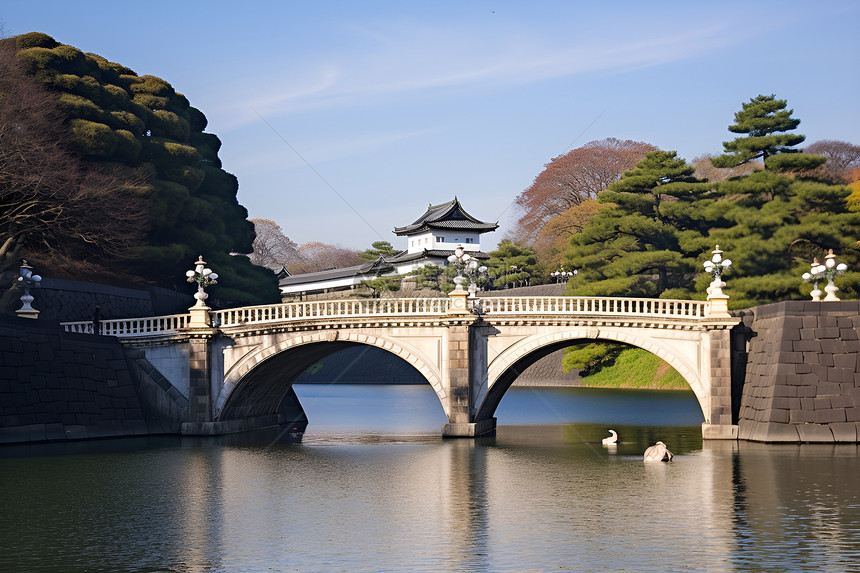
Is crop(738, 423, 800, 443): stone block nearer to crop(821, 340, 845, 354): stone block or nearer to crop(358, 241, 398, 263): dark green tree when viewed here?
crop(821, 340, 845, 354): stone block

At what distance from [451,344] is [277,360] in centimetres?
876

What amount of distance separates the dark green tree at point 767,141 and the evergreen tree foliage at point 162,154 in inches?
1189

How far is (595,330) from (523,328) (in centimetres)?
284

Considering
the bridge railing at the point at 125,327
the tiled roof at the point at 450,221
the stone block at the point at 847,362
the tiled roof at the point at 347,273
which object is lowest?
the stone block at the point at 847,362

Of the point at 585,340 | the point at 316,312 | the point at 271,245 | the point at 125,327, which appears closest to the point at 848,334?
the point at 585,340

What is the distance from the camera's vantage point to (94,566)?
20.5 meters

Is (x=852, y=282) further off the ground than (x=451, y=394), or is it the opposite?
(x=852, y=282)

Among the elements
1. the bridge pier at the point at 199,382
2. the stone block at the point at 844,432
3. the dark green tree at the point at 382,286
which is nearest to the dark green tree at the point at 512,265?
the dark green tree at the point at 382,286

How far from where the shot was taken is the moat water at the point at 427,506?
2106cm

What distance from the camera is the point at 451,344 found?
41406 mm

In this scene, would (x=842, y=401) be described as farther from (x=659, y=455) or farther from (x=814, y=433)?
(x=659, y=455)

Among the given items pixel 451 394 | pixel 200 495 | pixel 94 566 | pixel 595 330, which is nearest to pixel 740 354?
pixel 595 330

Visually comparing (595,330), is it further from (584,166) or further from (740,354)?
(584,166)

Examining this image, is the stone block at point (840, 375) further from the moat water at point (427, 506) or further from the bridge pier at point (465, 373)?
the bridge pier at point (465, 373)
